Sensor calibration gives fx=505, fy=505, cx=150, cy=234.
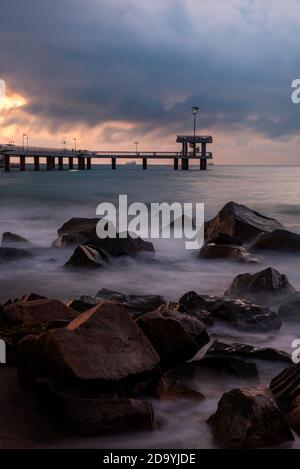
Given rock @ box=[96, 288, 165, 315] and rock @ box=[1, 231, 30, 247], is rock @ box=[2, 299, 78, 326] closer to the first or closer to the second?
rock @ box=[96, 288, 165, 315]

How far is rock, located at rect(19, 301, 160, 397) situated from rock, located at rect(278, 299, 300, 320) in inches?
99.9

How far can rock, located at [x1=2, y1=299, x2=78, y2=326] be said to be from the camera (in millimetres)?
4711

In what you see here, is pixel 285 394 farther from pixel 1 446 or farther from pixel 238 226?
pixel 238 226

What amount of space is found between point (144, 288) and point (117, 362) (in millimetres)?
4399

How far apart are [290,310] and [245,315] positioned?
0.75 m

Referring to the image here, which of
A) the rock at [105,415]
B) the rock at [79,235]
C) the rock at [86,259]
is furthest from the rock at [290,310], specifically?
the rock at [79,235]

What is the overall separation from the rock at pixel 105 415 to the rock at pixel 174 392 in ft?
1.49

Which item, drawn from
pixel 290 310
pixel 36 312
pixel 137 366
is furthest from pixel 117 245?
pixel 137 366

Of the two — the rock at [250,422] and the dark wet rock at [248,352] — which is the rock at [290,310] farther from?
the rock at [250,422]

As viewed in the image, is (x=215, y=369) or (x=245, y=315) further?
(x=245, y=315)

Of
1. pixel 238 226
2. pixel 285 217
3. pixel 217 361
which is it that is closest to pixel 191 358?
pixel 217 361

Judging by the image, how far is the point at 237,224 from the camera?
11211 mm

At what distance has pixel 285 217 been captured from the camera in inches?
828

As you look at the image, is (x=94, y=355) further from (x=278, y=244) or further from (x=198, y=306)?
(x=278, y=244)
